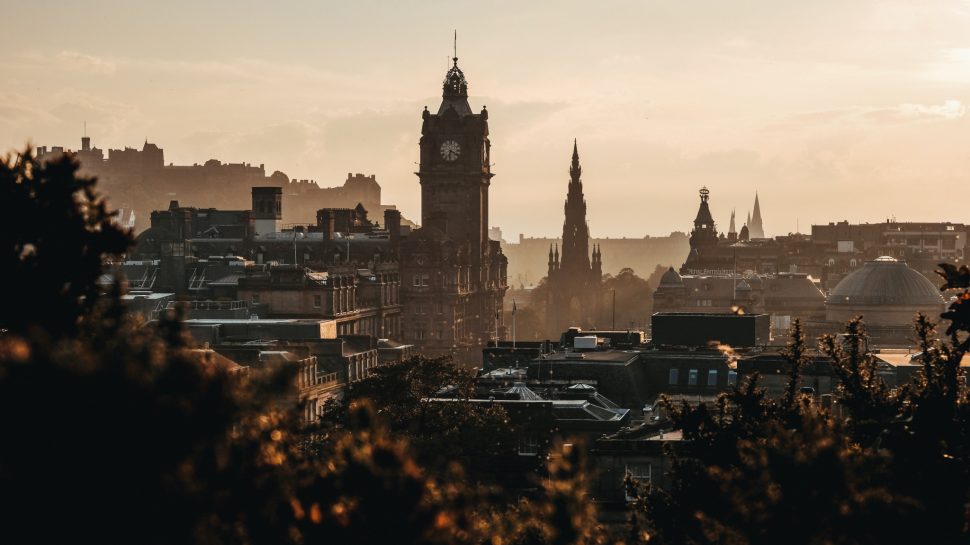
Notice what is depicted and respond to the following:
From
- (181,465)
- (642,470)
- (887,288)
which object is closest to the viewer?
(181,465)

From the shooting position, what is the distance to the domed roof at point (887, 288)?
158 m

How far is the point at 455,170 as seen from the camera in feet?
542

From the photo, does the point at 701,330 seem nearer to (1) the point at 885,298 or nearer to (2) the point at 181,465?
(1) the point at 885,298

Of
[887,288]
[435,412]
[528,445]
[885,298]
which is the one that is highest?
[887,288]

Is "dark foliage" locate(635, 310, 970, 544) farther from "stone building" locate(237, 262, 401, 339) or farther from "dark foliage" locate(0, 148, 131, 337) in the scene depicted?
"stone building" locate(237, 262, 401, 339)

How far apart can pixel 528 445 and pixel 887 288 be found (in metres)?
99.5

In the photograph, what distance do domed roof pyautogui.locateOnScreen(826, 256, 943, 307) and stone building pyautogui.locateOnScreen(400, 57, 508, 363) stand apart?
99.7 feet

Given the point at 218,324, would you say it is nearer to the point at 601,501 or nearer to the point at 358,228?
the point at 601,501

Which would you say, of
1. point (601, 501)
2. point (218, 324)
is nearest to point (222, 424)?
point (601, 501)

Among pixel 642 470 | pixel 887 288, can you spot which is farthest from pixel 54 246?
pixel 887 288

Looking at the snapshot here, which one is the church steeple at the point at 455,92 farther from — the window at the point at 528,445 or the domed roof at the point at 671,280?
the window at the point at 528,445

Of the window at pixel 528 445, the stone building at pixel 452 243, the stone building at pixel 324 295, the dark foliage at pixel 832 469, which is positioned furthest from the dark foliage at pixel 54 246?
the stone building at pixel 452 243

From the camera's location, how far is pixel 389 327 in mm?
151125

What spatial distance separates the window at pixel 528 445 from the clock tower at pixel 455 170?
98.8m
